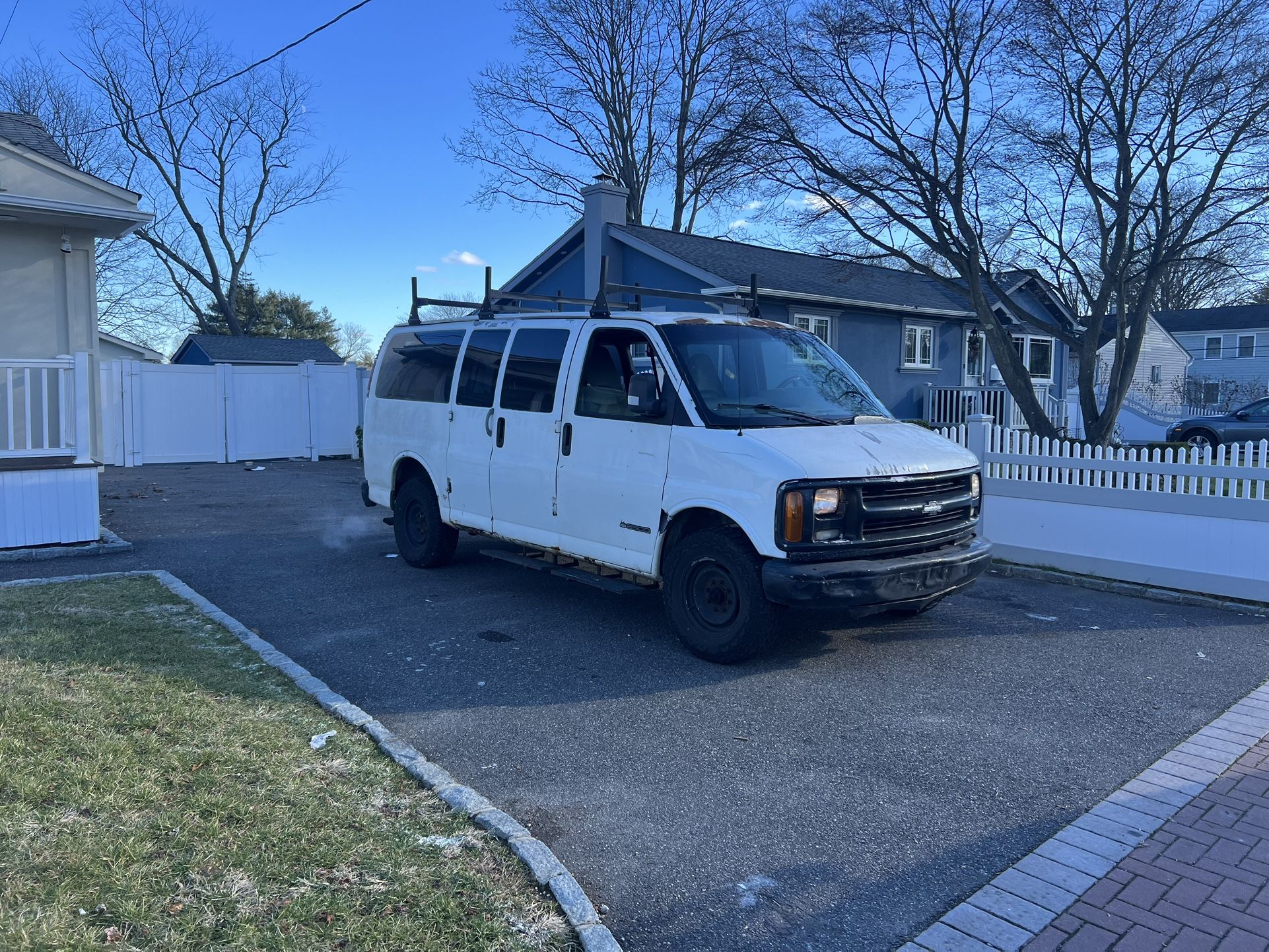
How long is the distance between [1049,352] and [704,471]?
23.0 m

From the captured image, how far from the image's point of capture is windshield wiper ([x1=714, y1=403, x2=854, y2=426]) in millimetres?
6302

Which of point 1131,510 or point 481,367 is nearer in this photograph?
point 481,367

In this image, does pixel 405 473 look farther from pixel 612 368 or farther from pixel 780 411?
pixel 780 411

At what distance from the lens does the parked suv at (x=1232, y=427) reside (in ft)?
75.6

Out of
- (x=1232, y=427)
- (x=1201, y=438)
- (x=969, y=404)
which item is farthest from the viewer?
(x=1232, y=427)

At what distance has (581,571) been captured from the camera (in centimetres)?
723

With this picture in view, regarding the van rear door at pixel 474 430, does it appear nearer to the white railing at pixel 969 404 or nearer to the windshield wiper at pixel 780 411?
the windshield wiper at pixel 780 411

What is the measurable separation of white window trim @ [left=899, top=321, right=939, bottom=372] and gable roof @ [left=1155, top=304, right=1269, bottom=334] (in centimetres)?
2765

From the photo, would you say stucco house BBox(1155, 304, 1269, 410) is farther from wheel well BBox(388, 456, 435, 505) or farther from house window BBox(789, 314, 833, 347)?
wheel well BBox(388, 456, 435, 505)

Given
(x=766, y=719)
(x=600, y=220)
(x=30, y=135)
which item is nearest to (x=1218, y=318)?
(x=600, y=220)

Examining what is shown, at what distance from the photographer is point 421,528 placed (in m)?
8.98

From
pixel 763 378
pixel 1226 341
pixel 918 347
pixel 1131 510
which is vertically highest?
pixel 1226 341

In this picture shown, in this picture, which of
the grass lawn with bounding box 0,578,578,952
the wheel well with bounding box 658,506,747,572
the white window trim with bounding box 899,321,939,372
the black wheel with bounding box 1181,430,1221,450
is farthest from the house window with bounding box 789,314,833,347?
the grass lawn with bounding box 0,578,578,952

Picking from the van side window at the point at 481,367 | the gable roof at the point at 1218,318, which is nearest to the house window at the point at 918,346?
the van side window at the point at 481,367
